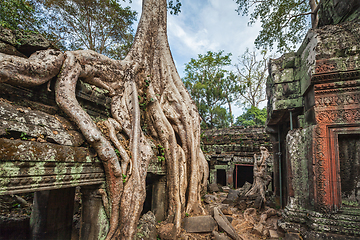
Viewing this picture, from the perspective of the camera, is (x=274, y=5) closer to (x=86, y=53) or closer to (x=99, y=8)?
(x=86, y=53)

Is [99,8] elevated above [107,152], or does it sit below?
above

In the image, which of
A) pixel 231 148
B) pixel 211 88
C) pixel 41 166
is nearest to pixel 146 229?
pixel 41 166

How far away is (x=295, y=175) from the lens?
3496 mm

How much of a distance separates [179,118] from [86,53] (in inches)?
98.5

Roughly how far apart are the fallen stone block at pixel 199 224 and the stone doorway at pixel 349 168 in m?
2.27

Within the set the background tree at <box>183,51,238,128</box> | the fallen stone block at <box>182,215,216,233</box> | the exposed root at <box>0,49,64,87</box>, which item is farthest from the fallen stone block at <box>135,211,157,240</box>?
the background tree at <box>183,51,238,128</box>

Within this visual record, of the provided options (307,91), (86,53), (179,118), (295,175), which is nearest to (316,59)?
(307,91)

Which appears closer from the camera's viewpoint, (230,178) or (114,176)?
(114,176)

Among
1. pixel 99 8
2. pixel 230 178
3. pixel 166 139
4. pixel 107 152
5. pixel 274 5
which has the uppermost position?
pixel 99 8

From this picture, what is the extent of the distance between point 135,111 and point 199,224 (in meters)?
2.59

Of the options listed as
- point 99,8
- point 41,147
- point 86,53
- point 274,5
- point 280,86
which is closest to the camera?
point 41,147

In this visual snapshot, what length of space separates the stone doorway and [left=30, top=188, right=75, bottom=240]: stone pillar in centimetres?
508

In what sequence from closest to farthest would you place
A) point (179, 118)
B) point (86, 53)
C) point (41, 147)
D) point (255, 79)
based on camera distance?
Answer: point (41, 147) < point (86, 53) < point (179, 118) < point (255, 79)

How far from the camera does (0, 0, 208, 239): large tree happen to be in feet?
8.60
